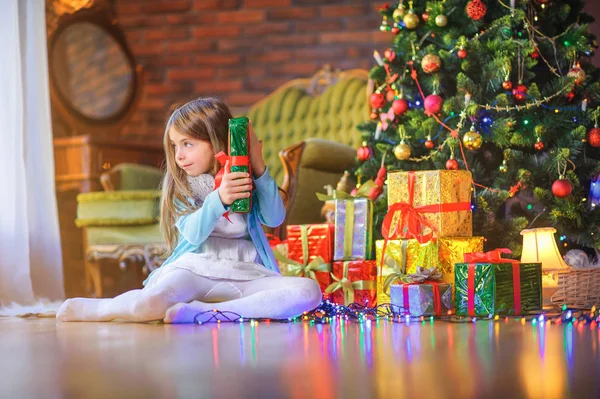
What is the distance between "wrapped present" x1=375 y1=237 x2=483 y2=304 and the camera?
7.69 ft

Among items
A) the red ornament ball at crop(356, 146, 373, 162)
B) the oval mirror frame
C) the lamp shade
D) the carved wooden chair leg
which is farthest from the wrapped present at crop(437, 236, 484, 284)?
the oval mirror frame

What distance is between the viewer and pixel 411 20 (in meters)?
2.88

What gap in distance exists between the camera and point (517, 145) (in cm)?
273

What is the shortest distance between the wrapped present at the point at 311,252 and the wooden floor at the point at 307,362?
80 centimetres

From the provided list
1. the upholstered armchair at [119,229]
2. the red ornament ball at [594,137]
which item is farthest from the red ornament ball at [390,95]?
the upholstered armchair at [119,229]

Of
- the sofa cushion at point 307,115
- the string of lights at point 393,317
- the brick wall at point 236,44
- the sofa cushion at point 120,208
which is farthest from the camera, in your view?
the brick wall at point 236,44

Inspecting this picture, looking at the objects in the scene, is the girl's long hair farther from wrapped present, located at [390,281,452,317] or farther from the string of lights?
wrapped present, located at [390,281,452,317]

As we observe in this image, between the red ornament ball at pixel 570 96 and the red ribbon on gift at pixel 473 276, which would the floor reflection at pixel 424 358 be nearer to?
the red ribbon on gift at pixel 473 276

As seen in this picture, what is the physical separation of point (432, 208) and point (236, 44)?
3.02 m

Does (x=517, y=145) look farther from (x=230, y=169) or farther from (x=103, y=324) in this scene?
(x=103, y=324)

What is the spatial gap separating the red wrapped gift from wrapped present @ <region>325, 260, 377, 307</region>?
0.27 ft

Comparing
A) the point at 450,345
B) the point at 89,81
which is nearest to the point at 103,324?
the point at 450,345

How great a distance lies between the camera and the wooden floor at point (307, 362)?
100 cm

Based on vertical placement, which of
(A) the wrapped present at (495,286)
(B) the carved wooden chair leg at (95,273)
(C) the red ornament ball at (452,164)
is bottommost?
(B) the carved wooden chair leg at (95,273)
